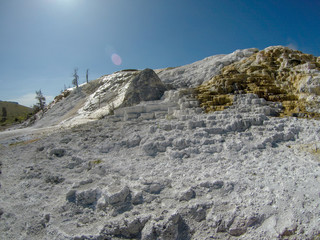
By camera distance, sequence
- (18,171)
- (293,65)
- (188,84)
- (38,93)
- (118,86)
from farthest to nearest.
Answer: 1. (38,93)
2. (118,86)
3. (188,84)
4. (293,65)
5. (18,171)

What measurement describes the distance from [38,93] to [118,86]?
19.7m

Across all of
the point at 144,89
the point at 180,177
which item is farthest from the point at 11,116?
the point at 180,177

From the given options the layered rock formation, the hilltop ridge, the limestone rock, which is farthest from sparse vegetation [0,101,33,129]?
the layered rock formation

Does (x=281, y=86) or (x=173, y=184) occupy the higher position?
(x=281, y=86)

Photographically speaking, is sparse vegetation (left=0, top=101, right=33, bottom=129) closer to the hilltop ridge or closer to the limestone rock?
the limestone rock

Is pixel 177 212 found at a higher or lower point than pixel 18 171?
lower

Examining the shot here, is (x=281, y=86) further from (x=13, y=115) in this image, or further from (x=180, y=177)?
(x=13, y=115)

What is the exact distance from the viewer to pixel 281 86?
1355cm

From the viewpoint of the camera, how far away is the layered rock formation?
10.8 m

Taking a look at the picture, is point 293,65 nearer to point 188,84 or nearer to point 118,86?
point 188,84

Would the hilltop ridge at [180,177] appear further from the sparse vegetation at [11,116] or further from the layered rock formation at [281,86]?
the sparse vegetation at [11,116]

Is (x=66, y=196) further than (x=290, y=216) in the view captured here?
Yes

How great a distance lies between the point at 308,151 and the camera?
22.2ft

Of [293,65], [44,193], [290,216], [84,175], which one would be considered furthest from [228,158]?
[293,65]
